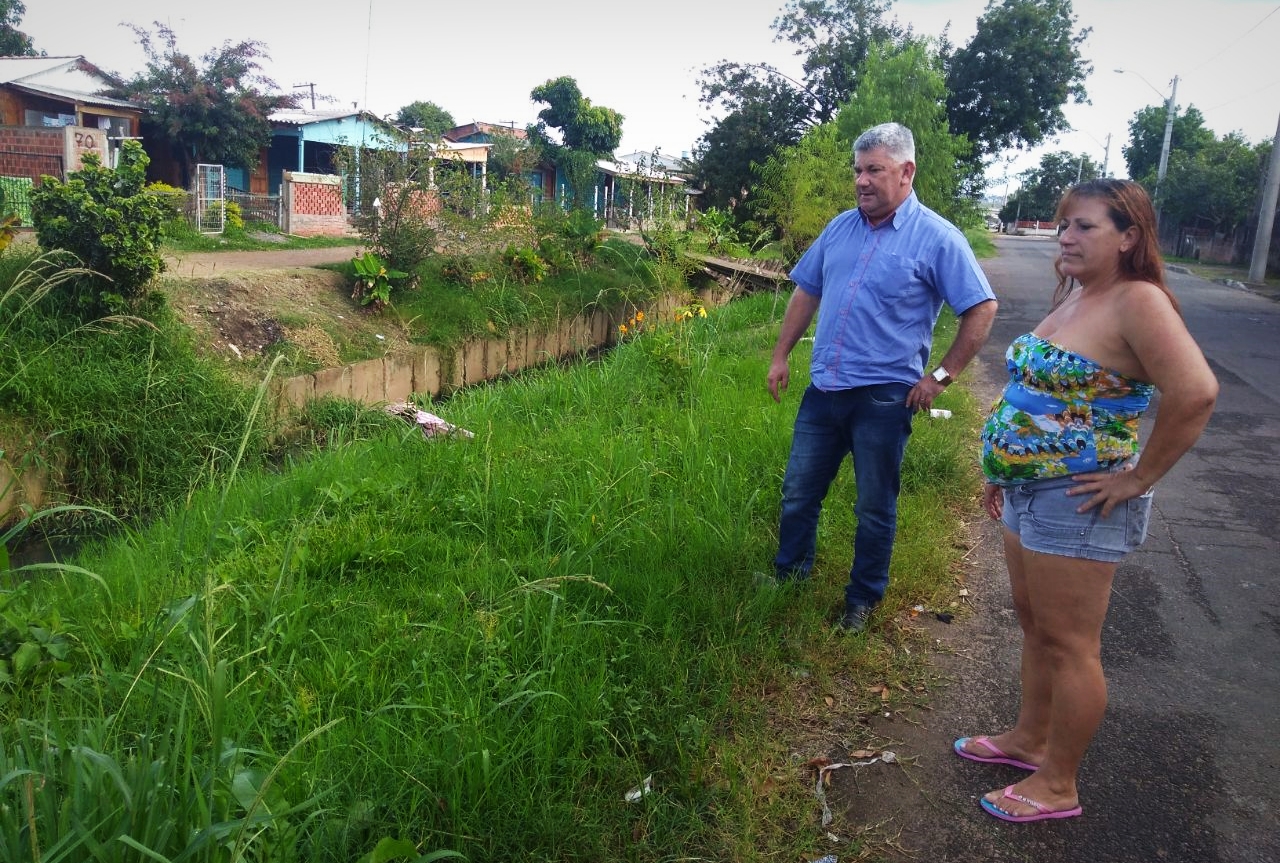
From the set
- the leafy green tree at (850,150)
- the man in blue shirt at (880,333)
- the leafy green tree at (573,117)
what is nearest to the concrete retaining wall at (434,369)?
the leafy green tree at (850,150)

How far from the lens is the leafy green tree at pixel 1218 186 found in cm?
3303

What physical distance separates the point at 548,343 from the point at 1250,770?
996cm

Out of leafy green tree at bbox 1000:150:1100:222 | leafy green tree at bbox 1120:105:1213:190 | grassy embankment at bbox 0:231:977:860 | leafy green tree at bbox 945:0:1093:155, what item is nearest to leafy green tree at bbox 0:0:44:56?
leafy green tree at bbox 945:0:1093:155

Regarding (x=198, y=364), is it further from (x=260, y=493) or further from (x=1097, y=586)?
(x=1097, y=586)

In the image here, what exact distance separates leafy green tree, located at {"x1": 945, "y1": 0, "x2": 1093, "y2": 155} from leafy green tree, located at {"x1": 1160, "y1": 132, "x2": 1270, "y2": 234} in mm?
8839

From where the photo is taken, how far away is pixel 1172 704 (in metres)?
3.31

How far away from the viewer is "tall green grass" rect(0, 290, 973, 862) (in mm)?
2057

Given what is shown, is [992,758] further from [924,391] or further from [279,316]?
[279,316]

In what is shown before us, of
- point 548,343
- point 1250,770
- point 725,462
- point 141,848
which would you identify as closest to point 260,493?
point 725,462

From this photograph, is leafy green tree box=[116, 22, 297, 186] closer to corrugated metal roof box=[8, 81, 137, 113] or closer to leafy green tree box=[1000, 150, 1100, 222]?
corrugated metal roof box=[8, 81, 137, 113]

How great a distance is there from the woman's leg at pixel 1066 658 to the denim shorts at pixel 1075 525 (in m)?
0.03

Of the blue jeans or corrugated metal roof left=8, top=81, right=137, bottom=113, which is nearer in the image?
the blue jeans

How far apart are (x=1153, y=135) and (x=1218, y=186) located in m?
34.0

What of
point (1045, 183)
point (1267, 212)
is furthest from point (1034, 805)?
point (1045, 183)
